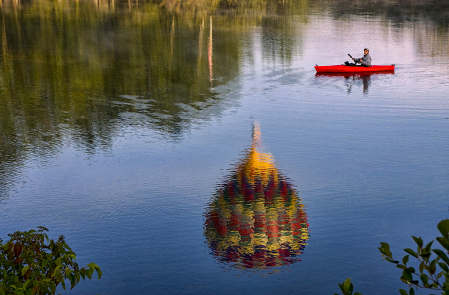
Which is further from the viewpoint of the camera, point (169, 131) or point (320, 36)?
point (320, 36)

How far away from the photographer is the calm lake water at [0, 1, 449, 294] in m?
10.1

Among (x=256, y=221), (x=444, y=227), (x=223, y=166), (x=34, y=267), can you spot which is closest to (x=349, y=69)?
(x=223, y=166)

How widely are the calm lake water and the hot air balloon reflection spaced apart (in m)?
0.04

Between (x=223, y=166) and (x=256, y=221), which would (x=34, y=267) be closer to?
(x=256, y=221)

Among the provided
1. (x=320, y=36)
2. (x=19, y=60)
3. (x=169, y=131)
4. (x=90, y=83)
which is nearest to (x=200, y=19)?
(x=320, y=36)

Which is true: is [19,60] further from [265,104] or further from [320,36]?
→ [320,36]

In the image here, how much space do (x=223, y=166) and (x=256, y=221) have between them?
3.90 meters

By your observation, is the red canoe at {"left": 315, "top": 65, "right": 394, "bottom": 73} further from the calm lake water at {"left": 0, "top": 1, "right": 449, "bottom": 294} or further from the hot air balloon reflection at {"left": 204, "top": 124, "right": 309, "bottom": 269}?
the hot air balloon reflection at {"left": 204, "top": 124, "right": 309, "bottom": 269}

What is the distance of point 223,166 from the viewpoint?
50.7 ft

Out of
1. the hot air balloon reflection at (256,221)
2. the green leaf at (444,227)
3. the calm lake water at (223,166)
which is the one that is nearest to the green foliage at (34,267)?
the green leaf at (444,227)

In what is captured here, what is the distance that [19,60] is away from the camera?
34.7 metres

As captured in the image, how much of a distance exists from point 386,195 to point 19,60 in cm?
2797

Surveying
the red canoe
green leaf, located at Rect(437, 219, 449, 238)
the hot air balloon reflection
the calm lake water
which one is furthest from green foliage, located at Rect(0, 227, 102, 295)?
the red canoe

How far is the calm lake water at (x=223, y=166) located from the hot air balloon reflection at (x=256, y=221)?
0.04 m
